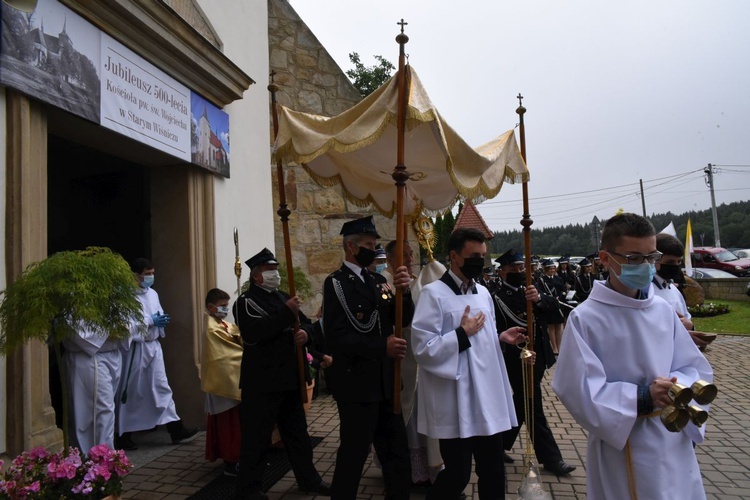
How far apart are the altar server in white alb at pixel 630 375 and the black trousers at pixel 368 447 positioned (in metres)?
1.47

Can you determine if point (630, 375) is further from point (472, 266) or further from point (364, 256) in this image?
point (364, 256)

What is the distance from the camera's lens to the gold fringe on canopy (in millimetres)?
3613

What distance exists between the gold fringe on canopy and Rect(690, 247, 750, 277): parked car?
75.0 ft

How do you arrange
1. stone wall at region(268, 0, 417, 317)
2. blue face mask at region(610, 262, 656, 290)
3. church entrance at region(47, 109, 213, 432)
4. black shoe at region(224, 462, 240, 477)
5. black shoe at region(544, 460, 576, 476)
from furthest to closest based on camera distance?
stone wall at region(268, 0, 417, 317) < church entrance at region(47, 109, 213, 432) < black shoe at region(224, 462, 240, 477) < black shoe at region(544, 460, 576, 476) < blue face mask at region(610, 262, 656, 290)

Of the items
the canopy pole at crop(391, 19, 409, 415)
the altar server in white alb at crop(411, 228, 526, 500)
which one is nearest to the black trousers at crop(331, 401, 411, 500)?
the canopy pole at crop(391, 19, 409, 415)

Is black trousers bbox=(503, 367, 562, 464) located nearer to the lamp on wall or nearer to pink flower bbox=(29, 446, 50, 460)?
pink flower bbox=(29, 446, 50, 460)

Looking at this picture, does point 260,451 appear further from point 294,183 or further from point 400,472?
point 294,183

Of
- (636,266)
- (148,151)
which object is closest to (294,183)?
(148,151)

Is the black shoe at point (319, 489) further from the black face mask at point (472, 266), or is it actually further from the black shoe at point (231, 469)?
the black face mask at point (472, 266)

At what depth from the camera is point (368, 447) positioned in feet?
11.6

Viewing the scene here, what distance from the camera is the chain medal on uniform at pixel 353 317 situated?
3.63 meters

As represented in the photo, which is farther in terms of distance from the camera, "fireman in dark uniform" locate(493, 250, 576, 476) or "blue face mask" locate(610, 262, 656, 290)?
"fireman in dark uniform" locate(493, 250, 576, 476)

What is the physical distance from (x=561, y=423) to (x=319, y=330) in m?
3.18

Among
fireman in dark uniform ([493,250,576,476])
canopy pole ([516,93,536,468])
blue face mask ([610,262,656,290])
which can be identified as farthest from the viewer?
fireman in dark uniform ([493,250,576,476])
